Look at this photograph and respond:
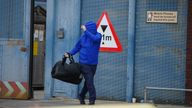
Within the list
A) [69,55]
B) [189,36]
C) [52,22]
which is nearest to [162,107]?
[189,36]

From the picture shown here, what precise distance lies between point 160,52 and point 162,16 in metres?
0.74

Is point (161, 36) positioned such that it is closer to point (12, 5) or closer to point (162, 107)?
point (162, 107)

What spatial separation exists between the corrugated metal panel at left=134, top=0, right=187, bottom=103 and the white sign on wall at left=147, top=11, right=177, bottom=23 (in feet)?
0.24

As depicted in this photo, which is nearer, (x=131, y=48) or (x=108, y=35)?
(x=131, y=48)

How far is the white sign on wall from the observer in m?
9.93

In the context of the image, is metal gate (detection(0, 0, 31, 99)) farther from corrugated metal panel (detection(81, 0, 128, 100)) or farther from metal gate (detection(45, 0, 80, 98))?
corrugated metal panel (detection(81, 0, 128, 100))

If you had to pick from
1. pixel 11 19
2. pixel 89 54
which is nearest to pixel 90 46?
pixel 89 54

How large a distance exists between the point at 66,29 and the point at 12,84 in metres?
1.73

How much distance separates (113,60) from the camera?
10344 mm

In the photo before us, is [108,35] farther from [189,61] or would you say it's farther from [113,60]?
[189,61]

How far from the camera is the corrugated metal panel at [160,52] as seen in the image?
32.7 feet

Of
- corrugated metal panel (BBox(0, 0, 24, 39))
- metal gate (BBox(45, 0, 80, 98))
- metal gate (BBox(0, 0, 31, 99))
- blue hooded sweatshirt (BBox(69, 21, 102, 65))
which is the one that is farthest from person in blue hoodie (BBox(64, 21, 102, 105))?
corrugated metal panel (BBox(0, 0, 24, 39))

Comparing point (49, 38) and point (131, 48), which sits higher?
point (49, 38)

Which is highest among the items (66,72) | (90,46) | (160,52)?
(90,46)
